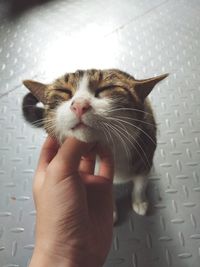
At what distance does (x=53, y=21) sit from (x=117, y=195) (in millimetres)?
902

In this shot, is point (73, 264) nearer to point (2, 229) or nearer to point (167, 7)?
point (2, 229)

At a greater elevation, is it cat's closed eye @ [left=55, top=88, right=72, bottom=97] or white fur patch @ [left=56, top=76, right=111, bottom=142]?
cat's closed eye @ [left=55, top=88, right=72, bottom=97]

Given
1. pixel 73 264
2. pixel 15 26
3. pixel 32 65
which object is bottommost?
pixel 73 264

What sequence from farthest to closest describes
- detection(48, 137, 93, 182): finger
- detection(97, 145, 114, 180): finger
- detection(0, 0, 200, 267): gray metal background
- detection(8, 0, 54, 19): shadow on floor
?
detection(8, 0, 54, 19): shadow on floor, detection(0, 0, 200, 267): gray metal background, detection(97, 145, 114, 180): finger, detection(48, 137, 93, 182): finger

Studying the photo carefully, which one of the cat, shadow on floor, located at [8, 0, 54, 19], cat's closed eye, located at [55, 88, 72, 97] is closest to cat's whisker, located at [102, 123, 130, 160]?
the cat

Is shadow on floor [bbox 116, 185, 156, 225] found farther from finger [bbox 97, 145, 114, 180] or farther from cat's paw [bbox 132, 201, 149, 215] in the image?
finger [bbox 97, 145, 114, 180]

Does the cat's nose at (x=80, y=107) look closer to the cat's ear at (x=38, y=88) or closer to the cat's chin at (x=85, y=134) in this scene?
the cat's chin at (x=85, y=134)

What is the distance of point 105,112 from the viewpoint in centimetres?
57

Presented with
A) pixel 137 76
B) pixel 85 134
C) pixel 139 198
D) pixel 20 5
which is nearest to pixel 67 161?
pixel 85 134

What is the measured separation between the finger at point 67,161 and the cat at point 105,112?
0.03m

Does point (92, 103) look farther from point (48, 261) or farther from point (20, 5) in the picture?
point (20, 5)

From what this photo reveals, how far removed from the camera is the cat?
56cm

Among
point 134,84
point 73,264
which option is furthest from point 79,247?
point 134,84

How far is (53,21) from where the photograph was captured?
1451 mm
